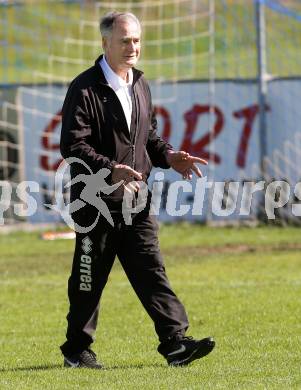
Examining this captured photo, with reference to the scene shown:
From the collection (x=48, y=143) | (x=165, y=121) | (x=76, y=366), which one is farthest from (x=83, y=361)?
(x=165, y=121)

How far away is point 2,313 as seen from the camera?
35.0 ft

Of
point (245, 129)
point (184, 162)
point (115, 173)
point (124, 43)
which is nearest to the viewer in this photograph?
point (115, 173)

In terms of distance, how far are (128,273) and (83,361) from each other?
0.62m

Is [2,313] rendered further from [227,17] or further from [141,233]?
[227,17]

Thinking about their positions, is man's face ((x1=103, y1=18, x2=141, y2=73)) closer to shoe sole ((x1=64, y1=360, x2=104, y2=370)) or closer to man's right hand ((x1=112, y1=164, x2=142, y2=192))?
man's right hand ((x1=112, y1=164, x2=142, y2=192))

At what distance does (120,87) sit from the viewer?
25.6 ft

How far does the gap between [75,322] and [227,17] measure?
12806 millimetres

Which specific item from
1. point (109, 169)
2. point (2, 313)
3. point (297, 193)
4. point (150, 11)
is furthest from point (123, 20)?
point (150, 11)

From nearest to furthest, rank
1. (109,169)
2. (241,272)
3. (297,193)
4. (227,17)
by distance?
(109,169), (241,272), (297,193), (227,17)

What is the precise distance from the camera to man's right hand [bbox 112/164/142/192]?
24.6ft

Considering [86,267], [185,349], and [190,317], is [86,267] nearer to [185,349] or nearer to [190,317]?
[185,349]

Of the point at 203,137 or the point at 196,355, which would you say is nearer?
the point at 196,355

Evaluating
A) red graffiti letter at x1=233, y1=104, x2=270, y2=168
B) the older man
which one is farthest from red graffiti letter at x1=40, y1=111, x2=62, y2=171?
the older man

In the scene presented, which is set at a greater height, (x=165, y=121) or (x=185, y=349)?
(x=165, y=121)
